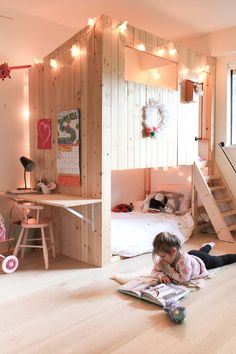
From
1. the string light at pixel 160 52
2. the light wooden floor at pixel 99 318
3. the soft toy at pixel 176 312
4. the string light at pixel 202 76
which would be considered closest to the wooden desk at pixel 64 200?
the light wooden floor at pixel 99 318

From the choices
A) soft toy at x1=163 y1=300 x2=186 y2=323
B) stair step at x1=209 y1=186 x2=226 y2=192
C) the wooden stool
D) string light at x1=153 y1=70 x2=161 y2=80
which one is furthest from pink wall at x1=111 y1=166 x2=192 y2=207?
soft toy at x1=163 y1=300 x2=186 y2=323

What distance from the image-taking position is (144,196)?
568cm

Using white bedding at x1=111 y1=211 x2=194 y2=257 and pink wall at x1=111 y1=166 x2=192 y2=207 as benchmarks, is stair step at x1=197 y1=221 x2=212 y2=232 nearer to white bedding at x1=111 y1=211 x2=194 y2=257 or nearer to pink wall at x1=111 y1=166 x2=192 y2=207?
white bedding at x1=111 y1=211 x2=194 y2=257

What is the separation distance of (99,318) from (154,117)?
2.37m

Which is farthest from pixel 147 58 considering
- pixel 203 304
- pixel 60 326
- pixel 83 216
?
pixel 60 326

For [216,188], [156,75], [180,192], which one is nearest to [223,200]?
[216,188]

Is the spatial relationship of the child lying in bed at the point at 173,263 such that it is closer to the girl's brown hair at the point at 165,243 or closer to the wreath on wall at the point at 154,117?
the girl's brown hair at the point at 165,243

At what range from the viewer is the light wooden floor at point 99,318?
78.9 inches

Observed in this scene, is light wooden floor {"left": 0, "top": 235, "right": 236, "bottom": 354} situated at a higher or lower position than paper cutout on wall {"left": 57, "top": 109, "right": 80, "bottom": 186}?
lower

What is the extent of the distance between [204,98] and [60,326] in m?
3.76

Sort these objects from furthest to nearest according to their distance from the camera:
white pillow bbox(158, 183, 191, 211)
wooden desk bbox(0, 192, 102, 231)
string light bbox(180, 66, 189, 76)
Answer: white pillow bbox(158, 183, 191, 211)
string light bbox(180, 66, 189, 76)
wooden desk bbox(0, 192, 102, 231)

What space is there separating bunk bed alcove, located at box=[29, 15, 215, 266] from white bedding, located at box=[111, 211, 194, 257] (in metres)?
0.30

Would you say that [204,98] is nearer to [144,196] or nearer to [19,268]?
[144,196]

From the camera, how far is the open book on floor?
2553mm
